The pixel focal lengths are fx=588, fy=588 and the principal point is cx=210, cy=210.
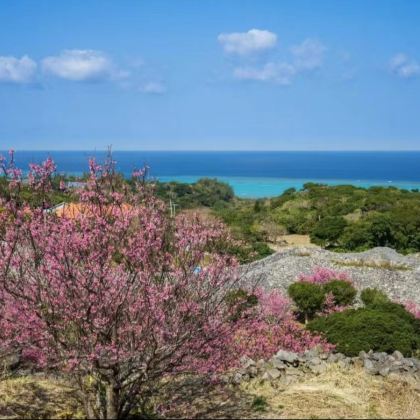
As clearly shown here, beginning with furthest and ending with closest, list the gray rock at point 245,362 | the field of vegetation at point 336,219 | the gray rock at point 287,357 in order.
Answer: the field of vegetation at point 336,219
the gray rock at point 287,357
the gray rock at point 245,362

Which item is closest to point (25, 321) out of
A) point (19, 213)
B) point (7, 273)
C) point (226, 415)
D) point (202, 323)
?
point (7, 273)

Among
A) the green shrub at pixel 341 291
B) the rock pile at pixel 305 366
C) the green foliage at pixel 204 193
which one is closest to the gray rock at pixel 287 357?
the rock pile at pixel 305 366

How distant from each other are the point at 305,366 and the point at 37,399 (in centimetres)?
412

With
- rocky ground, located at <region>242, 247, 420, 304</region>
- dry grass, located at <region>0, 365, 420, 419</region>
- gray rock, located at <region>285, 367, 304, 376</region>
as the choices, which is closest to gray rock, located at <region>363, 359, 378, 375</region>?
dry grass, located at <region>0, 365, 420, 419</region>

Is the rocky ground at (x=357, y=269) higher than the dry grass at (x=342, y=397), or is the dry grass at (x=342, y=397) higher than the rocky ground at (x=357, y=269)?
the dry grass at (x=342, y=397)

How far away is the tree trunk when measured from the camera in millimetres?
6578

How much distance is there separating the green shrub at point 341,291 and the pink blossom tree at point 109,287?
13285 millimetres

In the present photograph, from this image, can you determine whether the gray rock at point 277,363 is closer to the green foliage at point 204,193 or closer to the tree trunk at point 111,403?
the tree trunk at point 111,403

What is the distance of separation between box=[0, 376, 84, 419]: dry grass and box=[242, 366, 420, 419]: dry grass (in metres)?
2.42

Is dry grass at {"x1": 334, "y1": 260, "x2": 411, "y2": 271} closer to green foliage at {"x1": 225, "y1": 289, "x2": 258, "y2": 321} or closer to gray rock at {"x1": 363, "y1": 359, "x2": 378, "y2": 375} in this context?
green foliage at {"x1": 225, "y1": 289, "x2": 258, "y2": 321}

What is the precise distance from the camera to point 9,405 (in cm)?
768

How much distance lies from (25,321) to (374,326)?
8.78m

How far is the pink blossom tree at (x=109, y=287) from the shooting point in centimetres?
600

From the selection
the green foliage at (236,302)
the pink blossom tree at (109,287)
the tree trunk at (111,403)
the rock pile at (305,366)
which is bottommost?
the rock pile at (305,366)
